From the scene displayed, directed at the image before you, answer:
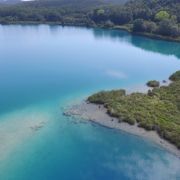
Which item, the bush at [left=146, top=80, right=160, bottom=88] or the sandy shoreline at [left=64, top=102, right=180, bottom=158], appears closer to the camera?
the sandy shoreline at [left=64, top=102, right=180, bottom=158]

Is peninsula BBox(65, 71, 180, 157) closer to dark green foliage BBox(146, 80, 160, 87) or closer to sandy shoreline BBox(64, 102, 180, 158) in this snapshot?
sandy shoreline BBox(64, 102, 180, 158)

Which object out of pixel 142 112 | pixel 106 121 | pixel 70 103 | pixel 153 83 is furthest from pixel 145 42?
pixel 106 121

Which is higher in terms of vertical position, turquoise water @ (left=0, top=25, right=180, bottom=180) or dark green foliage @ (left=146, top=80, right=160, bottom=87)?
dark green foliage @ (left=146, top=80, right=160, bottom=87)

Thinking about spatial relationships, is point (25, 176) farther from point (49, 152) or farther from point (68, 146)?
point (68, 146)

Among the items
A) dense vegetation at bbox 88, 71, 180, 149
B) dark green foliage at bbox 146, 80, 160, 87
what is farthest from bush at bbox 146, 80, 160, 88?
dense vegetation at bbox 88, 71, 180, 149

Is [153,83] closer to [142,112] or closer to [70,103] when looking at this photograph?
[142,112]

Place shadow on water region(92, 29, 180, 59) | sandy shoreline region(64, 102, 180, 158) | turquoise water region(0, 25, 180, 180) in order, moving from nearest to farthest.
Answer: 1. turquoise water region(0, 25, 180, 180)
2. sandy shoreline region(64, 102, 180, 158)
3. shadow on water region(92, 29, 180, 59)
